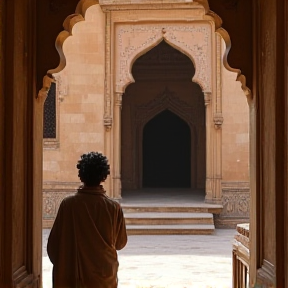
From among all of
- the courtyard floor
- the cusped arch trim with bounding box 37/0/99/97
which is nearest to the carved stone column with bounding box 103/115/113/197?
the courtyard floor

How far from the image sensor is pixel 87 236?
306 cm

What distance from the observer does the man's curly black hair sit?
3076 millimetres

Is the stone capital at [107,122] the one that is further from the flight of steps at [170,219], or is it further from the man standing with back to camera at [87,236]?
the man standing with back to camera at [87,236]

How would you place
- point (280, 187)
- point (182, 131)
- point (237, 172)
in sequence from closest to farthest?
point (280, 187) < point (237, 172) < point (182, 131)

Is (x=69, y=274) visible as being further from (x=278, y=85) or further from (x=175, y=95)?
(x=175, y=95)

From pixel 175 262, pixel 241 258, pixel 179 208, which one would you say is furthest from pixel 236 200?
pixel 241 258

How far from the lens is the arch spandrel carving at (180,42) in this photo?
13391 millimetres

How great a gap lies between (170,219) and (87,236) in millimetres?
9500

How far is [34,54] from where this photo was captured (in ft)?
12.5

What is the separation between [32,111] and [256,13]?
165 cm

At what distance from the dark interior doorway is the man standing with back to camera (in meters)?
15.8

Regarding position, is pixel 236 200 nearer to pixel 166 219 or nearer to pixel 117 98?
pixel 166 219

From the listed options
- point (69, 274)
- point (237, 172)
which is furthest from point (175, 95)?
point (69, 274)

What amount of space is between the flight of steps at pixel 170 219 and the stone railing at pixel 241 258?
6517mm
